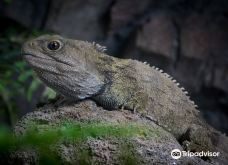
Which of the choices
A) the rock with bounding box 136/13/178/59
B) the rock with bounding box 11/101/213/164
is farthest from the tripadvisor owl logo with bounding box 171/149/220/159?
the rock with bounding box 136/13/178/59

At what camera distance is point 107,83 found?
308 cm

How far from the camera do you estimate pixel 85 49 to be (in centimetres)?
312

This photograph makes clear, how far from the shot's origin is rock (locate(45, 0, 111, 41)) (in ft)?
23.6

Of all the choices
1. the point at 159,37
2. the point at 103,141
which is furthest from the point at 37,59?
the point at 159,37

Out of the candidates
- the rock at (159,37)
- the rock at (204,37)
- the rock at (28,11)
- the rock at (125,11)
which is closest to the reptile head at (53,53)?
the rock at (159,37)

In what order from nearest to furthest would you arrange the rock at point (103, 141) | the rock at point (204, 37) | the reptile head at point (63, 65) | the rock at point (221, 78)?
the rock at point (103, 141) → the reptile head at point (63, 65) → the rock at point (221, 78) → the rock at point (204, 37)

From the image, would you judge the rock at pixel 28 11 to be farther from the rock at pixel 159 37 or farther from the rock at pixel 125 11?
the rock at pixel 159 37

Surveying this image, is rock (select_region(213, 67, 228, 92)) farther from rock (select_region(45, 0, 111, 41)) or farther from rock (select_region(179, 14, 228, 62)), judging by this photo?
rock (select_region(45, 0, 111, 41))

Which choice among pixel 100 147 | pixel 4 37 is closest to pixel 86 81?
pixel 100 147

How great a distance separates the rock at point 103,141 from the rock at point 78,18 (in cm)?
434

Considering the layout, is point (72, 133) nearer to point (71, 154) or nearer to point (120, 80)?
point (71, 154)

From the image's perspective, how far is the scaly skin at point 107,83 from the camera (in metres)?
3.01

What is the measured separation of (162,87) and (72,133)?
2.79 metres

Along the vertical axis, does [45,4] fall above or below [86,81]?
above
